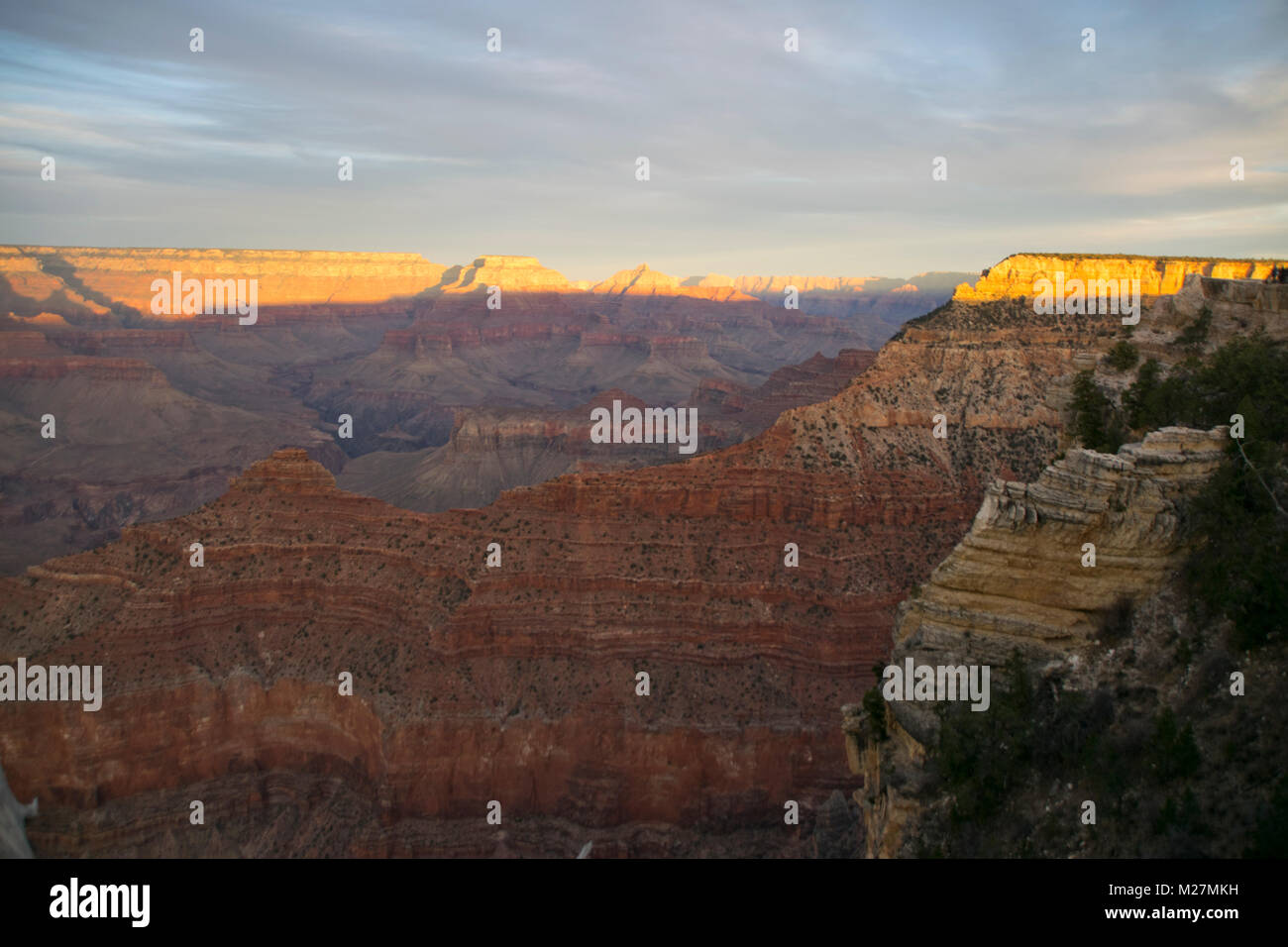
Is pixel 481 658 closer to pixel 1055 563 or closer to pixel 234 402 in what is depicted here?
pixel 1055 563

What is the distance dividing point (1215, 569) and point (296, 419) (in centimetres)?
14518

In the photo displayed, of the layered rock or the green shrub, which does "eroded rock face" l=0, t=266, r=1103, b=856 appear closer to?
the green shrub

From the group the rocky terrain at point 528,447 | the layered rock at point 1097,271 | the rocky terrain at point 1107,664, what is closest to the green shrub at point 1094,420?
the rocky terrain at point 1107,664

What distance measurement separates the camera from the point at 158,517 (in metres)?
96.4

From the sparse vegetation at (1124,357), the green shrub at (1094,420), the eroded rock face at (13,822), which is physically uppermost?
the sparse vegetation at (1124,357)

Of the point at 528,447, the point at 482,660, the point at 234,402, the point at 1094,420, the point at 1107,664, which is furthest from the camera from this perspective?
the point at 234,402

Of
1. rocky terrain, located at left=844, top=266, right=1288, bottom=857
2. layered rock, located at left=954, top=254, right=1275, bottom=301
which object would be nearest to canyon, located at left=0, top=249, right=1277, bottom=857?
rocky terrain, located at left=844, top=266, right=1288, bottom=857

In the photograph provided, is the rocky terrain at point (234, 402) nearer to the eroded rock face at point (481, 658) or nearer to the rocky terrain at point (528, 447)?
the rocky terrain at point (528, 447)

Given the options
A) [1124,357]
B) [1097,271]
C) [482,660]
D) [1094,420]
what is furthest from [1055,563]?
[1097,271]

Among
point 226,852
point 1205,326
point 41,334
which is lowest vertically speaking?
point 226,852

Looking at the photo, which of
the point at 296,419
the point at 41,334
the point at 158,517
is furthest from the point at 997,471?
the point at 41,334

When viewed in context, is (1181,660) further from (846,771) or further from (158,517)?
(158,517)

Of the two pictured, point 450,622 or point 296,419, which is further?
point 296,419

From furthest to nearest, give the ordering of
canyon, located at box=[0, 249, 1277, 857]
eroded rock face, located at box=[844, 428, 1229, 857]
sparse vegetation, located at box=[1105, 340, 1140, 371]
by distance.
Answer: canyon, located at box=[0, 249, 1277, 857] → sparse vegetation, located at box=[1105, 340, 1140, 371] → eroded rock face, located at box=[844, 428, 1229, 857]
